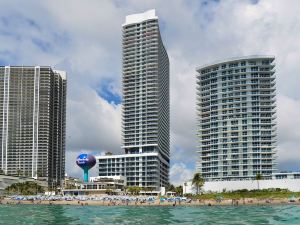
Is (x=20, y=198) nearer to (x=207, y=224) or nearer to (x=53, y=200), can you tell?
(x=53, y=200)

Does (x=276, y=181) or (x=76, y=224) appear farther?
(x=276, y=181)

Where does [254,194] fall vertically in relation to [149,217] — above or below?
below

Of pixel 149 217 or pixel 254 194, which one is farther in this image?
pixel 254 194

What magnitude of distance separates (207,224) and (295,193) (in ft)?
409

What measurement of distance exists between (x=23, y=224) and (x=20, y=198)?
121280mm

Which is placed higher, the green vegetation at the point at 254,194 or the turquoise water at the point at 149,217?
the turquoise water at the point at 149,217

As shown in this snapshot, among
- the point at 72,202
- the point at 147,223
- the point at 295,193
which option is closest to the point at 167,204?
the point at 72,202

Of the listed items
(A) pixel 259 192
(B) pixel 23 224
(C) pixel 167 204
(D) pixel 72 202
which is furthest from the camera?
(A) pixel 259 192

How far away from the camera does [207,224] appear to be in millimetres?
75438

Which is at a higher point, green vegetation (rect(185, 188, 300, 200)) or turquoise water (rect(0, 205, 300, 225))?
turquoise water (rect(0, 205, 300, 225))

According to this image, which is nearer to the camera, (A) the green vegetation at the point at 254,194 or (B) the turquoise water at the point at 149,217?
(B) the turquoise water at the point at 149,217

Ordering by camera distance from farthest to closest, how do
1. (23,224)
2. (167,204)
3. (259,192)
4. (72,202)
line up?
(259,192), (72,202), (167,204), (23,224)

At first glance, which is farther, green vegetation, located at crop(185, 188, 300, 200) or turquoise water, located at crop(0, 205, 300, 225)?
green vegetation, located at crop(185, 188, 300, 200)

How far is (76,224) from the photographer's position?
7481cm
